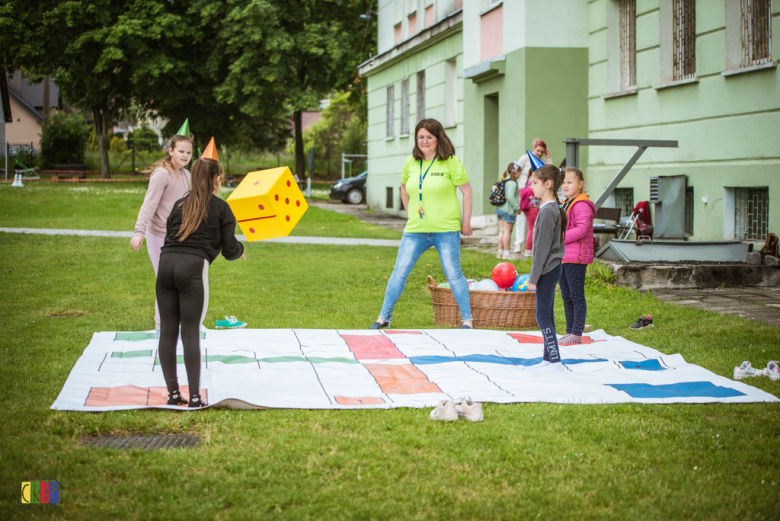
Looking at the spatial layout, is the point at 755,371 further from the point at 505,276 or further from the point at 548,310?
the point at 505,276

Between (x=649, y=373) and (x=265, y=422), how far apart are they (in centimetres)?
304

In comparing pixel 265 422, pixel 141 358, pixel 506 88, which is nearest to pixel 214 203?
pixel 265 422

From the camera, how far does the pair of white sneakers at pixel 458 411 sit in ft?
15.2

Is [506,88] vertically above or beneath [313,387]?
above

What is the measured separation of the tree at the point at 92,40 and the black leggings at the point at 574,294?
3123 cm

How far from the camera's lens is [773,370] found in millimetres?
5758

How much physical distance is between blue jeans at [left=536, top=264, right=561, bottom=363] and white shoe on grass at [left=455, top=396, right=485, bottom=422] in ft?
4.91

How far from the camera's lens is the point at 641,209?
506 inches

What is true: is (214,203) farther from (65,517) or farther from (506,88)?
(506,88)

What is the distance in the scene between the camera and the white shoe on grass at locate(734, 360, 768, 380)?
5.77 metres

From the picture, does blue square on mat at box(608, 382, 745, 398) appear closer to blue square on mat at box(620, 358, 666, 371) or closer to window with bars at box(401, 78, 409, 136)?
blue square on mat at box(620, 358, 666, 371)

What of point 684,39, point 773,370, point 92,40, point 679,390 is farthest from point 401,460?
point 92,40

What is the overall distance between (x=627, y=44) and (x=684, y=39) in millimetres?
1667

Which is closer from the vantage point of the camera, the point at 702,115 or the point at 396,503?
the point at 396,503
